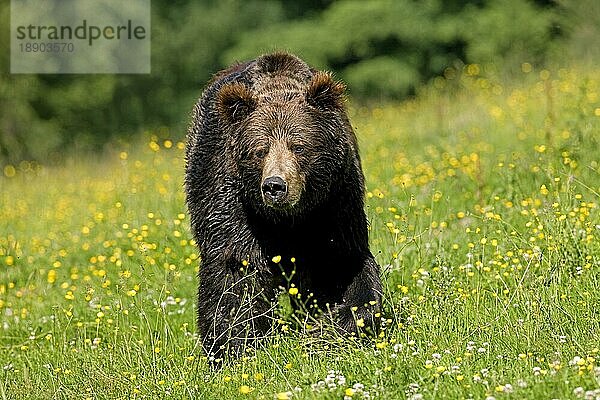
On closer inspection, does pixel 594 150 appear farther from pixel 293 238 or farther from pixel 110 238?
pixel 110 238

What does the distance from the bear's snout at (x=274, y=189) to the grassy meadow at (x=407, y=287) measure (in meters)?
0.77

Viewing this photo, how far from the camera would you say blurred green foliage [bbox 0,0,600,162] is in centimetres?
2239

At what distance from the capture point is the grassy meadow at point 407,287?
4.29 metres

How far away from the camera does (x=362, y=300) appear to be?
5.35m

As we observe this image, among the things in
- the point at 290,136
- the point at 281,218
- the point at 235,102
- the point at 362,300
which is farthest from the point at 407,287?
the point at 235,102

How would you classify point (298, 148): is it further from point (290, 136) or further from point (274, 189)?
point (274, 189)

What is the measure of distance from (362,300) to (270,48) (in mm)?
14671

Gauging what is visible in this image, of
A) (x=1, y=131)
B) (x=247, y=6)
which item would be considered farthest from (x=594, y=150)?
(x=247, y=6)

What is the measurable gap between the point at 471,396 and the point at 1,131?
2267 cm

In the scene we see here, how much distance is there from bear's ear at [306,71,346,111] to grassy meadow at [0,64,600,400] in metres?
0.86

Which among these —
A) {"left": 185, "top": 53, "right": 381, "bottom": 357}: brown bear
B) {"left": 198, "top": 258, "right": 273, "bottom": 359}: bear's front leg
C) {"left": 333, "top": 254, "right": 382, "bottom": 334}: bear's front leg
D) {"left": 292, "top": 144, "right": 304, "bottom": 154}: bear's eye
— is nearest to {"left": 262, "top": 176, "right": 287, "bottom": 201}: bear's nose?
{"left": 185, "top": 53, "right": 381, "bottom": 357}: brown bear

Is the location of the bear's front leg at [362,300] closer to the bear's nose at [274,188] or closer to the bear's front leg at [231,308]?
the bear's front leg at [231,308]

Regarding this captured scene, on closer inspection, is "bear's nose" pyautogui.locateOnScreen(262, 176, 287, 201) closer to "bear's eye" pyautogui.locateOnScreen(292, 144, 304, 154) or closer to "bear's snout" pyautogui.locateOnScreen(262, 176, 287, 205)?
"bear's snout" pyautogui.locateOnScreen(262, 176, 287, 205)

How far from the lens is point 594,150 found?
812 centimetres
